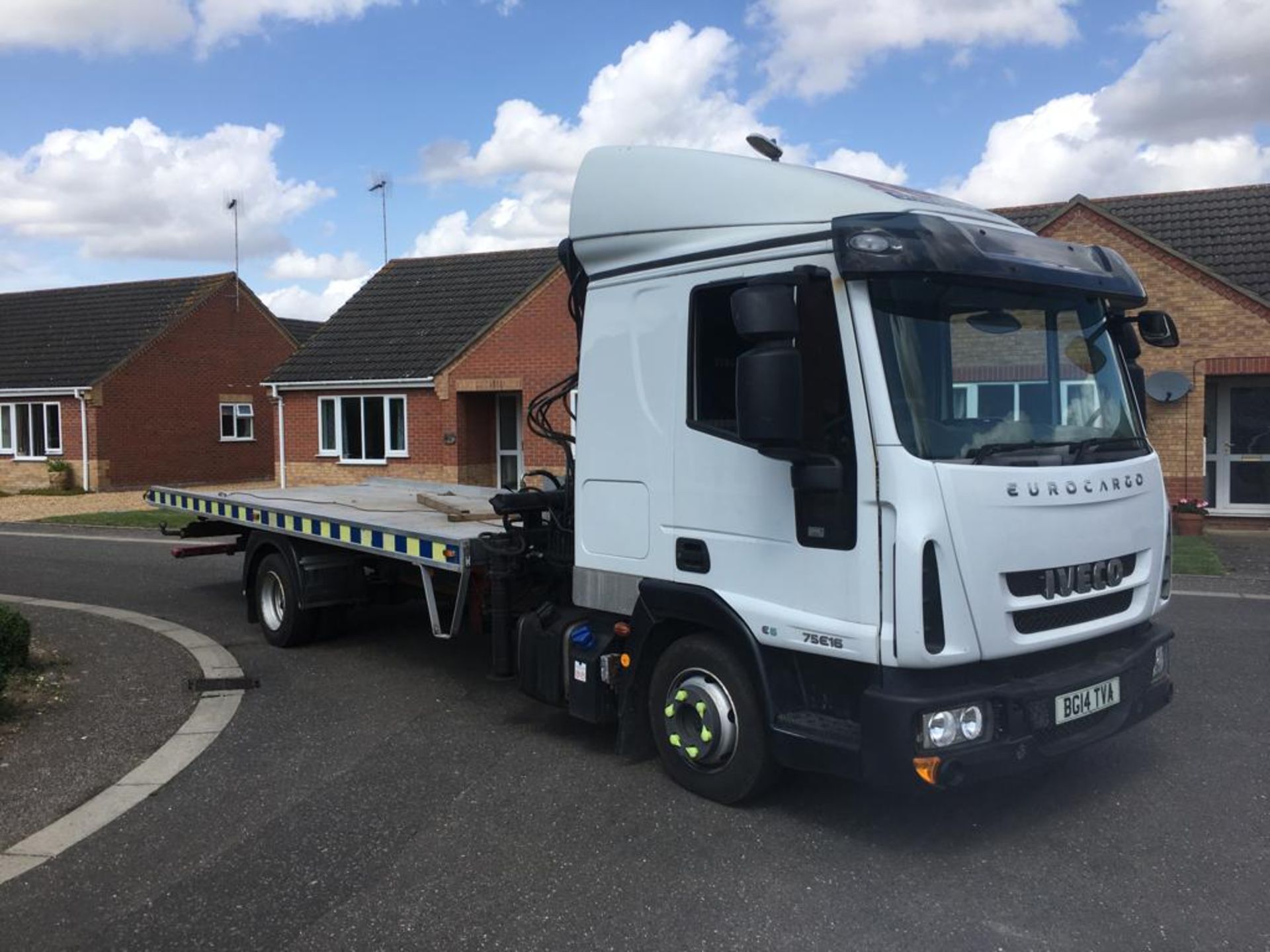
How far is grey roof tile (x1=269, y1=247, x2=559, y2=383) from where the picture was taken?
22.8m

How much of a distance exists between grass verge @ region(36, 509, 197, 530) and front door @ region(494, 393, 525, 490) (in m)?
6.21

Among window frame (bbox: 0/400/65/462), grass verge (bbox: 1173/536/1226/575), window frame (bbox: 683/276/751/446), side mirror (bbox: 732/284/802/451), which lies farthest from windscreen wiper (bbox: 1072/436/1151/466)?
window frame (bbox: 0/400/65/462)

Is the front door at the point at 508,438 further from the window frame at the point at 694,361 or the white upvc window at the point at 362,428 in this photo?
the window frame at the point at 694,361

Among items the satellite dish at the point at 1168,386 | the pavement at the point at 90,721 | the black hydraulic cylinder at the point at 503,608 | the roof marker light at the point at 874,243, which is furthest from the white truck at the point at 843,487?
the satellite dish at the point at 1168,386

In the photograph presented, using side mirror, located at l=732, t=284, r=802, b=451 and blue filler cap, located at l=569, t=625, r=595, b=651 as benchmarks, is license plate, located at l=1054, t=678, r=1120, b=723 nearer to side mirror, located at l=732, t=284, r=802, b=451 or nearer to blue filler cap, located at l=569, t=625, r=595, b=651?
side mirror, located at l=732, t=284, r=802, b=451

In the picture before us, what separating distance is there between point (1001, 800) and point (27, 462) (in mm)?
28838

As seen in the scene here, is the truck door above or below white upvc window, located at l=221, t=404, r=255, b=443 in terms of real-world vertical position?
below

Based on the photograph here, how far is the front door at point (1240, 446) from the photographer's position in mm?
16234

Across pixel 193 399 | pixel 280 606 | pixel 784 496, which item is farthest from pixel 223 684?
pixel 193 399

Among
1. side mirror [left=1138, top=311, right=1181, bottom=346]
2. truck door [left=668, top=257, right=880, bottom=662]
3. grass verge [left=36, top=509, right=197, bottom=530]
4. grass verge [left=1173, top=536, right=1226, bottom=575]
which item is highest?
side mirror [left=1138, top=311, right=1181, bottom=346]

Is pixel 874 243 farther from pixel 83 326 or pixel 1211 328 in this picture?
pixel 83 326

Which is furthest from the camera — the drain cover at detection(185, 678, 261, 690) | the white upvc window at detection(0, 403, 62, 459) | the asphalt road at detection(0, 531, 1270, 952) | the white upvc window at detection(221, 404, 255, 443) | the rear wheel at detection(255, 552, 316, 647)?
the white upvc window at detection(221, 404, 255, 443)

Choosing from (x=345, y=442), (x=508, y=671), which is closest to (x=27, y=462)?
(x=345, y=442)

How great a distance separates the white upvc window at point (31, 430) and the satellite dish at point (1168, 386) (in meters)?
25.0
